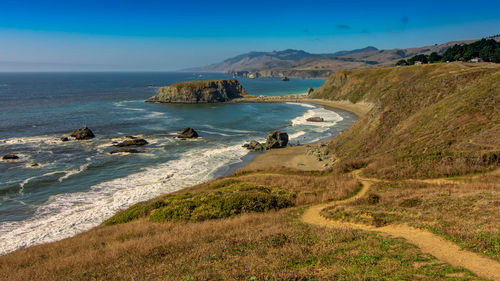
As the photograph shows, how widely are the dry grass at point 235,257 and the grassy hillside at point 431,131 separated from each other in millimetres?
14183

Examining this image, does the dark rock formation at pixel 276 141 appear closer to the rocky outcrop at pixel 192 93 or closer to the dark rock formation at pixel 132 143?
the dark rock formation at pixel 132 143

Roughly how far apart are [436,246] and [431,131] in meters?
24.5

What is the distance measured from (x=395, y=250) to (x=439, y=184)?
1173 centimetres

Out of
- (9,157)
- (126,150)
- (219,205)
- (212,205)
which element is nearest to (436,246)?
(219,205)

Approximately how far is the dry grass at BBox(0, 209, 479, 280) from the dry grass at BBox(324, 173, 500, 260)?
7.46 ft

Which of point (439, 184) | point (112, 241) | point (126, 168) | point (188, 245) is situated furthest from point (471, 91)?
point (126, 168)

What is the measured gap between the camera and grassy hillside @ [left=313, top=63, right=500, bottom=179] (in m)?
23.7

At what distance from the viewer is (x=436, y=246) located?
38.0ft

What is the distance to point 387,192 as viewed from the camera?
65.4 ft

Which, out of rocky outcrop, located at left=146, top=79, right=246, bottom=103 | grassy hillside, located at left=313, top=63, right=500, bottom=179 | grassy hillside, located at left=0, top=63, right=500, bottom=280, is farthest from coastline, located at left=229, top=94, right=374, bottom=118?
grassy hillside, located at left=0, top=63, right=500, bottom=280

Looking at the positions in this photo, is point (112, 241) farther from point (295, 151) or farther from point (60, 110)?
point (60, 110)

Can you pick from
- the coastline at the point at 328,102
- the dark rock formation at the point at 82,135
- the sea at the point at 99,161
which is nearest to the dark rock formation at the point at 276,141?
the sea at the point at 99,161

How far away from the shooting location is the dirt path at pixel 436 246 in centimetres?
958

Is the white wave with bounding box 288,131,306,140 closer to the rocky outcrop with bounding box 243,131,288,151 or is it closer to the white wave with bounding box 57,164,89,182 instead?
the rocky outcrop with bounding box 243,131,288,151
